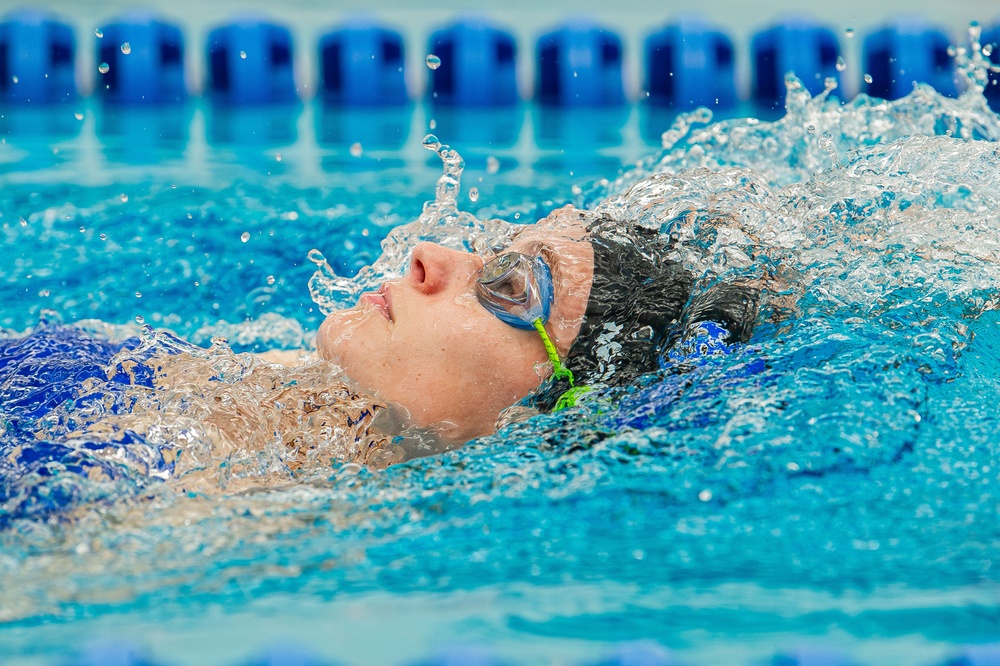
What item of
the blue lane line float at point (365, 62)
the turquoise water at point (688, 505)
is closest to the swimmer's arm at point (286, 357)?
the turquoise water at point (688, 505)

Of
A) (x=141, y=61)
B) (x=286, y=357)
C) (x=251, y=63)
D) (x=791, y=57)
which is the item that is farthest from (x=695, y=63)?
(x=286, y=357)

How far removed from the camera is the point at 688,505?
121 centimetres

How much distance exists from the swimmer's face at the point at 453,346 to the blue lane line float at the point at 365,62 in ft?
6.21

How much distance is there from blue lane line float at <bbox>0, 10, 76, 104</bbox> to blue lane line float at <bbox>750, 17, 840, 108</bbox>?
2120 mm

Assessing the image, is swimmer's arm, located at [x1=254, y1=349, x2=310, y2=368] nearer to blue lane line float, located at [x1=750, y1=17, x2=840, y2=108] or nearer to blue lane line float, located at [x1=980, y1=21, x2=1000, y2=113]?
blue lane line float, located at [x1=750, y1=17, x2=840, y2=108]

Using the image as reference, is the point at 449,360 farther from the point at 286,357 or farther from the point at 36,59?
the point at 36,59

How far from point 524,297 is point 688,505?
37cm

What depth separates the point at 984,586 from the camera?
1122mm

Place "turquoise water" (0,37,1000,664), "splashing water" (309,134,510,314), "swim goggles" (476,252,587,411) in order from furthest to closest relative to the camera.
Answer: "splashing water" (309,134,510,314), "swim goggles" (476,252,587,411), "turquoise water" (0,37,1000,664)

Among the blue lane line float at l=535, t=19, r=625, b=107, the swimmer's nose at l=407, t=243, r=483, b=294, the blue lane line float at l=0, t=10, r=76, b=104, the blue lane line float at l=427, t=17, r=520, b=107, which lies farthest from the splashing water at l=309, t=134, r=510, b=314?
the blue lane line float at l=0, t=10, r=76, b=104

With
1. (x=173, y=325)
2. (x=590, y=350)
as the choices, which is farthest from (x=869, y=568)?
(x=173, y=325)

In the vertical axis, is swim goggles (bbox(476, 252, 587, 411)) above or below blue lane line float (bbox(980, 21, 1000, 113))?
below

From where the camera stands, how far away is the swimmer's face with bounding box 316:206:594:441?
4.71ft

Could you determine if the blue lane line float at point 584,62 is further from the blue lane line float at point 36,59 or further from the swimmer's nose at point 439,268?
the swimmer's nose at point 439,268
